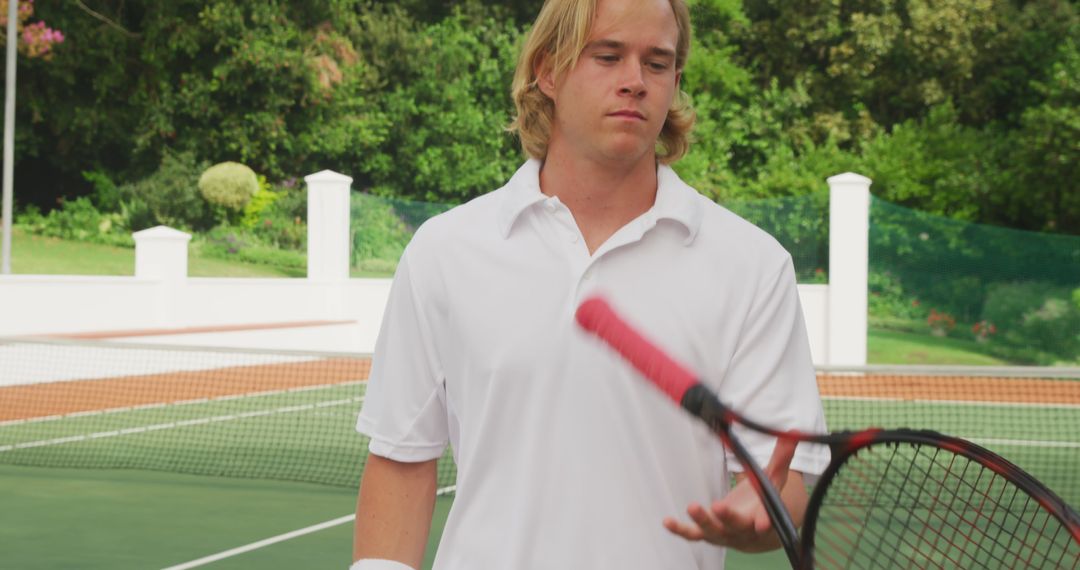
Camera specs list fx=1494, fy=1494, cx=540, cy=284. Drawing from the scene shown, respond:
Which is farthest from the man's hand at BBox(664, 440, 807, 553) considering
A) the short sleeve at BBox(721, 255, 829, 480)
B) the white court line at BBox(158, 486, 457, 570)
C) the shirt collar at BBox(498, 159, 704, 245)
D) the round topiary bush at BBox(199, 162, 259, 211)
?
the round topiary bush at BBox(199, 162, 259, 211)

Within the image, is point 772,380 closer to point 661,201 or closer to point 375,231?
point 661,201

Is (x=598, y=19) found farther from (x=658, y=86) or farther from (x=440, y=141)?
(x=440, y=141)

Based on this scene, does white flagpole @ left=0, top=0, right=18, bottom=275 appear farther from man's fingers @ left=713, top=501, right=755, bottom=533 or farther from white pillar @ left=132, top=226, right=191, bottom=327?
man's fingers @ left=713, top=501, right=755, bottom=533

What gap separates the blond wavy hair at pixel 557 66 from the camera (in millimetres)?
2008

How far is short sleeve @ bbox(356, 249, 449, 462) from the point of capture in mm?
2070

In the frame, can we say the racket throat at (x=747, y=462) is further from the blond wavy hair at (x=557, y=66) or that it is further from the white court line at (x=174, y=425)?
the white court line at (x=174, y=425)

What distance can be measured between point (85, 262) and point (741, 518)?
2096 cm

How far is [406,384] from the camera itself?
6.88 ft

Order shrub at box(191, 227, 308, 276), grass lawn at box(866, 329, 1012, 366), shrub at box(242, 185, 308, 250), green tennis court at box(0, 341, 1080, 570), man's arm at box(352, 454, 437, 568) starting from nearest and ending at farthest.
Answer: man's arm at box(352, 454, 437, 568) → green tennis court at box(0, 341, 1080, 570) → grass lawn at box(866, 329, 1012, 366) → shrub at box(191, 227, 308, 276) → shrub at box(242, 185, 308, 250)

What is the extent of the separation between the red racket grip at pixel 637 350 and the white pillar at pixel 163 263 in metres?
15.3

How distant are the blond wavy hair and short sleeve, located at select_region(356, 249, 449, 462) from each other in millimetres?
293

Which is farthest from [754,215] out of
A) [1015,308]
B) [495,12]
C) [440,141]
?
[495,12]

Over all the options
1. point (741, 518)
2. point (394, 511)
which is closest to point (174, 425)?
point (394, 511)

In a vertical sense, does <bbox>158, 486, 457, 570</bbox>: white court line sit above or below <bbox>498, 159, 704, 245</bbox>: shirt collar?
below
